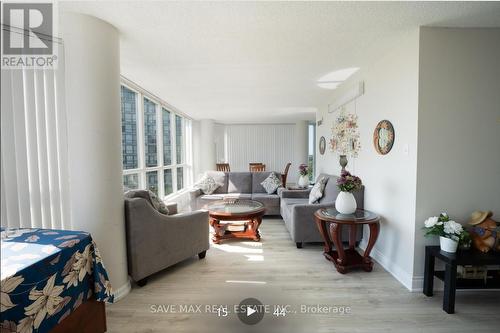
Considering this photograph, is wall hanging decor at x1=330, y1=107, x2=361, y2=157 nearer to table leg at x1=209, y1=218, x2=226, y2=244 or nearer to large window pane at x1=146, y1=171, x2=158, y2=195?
table leg at x1=209, y1=218, x2=226, y2=244

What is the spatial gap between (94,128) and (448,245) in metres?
3.08

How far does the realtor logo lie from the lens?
1.70 meters

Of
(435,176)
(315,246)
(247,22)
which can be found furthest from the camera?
(315,246)

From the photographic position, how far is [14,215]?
179 centimetres

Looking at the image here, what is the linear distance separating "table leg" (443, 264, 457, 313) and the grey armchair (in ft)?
7.70


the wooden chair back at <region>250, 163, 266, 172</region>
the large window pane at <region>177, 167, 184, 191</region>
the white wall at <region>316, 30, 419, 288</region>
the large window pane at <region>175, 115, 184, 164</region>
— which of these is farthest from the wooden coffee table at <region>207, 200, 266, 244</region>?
the wooden chair back at <region>250, 163, 266, 172</region>

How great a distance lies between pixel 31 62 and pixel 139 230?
5.51 ft

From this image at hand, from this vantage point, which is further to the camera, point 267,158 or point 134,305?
point 267,158

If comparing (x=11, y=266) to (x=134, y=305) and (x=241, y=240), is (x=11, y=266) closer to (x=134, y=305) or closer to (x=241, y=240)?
(x=134, y=305)

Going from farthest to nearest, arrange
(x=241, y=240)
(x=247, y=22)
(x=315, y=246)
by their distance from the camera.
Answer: (x=241, y=240) < (x=315, y=246) < (x=247, y=22)

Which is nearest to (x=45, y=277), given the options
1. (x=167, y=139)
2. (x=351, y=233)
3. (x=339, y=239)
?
(x=339, y=239)

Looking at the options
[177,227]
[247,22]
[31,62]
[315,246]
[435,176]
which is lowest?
[315,246]

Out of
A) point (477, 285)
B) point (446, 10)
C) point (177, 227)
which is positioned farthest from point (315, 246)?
point (446, 10)

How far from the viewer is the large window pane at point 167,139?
4964 millimetres
